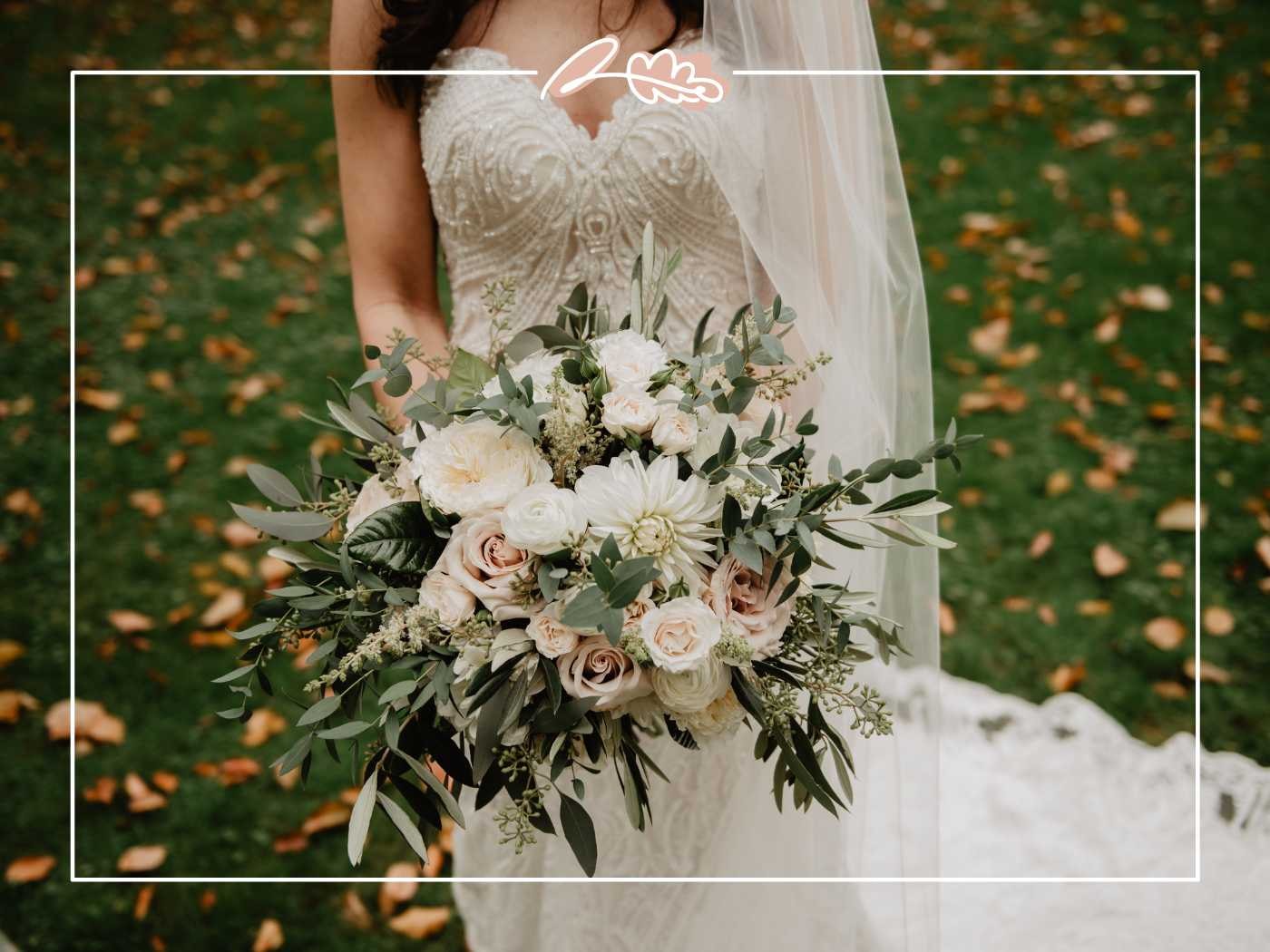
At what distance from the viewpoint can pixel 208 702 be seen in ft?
11.4

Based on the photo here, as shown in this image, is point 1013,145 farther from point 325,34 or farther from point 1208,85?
point 325,34

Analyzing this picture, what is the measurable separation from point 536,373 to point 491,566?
0.30m

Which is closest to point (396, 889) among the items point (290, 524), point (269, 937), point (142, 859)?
point (269, 937)

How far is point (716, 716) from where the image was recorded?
1527 millimetres

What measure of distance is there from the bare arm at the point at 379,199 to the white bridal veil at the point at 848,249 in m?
0.72

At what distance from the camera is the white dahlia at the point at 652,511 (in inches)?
55.1

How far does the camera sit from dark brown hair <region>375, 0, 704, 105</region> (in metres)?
2.09

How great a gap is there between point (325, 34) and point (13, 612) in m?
5.56

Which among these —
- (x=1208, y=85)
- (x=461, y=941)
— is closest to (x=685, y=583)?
(x=461, y=941)

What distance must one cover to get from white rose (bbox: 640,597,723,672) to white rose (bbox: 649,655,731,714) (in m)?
0.04

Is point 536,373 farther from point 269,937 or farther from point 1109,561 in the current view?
point 1109,561

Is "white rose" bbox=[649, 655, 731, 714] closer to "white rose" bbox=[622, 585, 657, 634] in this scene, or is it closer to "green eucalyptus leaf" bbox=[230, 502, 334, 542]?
"white rose" bbox=[622, 585, 657, 634]

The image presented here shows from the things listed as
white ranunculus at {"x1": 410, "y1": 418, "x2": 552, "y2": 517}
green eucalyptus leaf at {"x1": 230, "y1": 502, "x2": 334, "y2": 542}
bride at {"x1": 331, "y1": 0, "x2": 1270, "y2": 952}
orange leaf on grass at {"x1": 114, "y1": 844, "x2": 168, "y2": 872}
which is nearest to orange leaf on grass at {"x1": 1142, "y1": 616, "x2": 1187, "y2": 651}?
bride at {"x1": 331, "y1": 0, "x2": 1270, "y2": 952}

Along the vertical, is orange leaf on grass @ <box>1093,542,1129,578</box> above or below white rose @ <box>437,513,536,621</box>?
below
